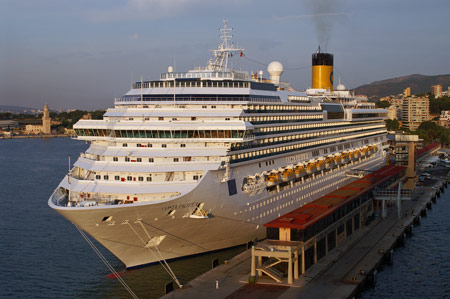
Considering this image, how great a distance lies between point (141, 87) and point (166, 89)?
1.57m

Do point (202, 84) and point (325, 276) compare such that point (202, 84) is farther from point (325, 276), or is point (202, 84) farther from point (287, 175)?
point (325, 276)

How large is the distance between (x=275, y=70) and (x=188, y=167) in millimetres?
17496

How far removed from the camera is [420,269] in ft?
96.8

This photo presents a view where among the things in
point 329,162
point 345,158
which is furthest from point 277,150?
point 345,158

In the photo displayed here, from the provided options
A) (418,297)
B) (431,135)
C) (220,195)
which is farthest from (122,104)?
(431,135)

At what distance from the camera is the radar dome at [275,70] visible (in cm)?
4066

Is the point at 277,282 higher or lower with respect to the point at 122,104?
lower

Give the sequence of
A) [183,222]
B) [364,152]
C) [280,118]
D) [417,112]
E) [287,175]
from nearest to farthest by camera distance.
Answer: [183,222] → [287,175] → [280,118] → [364,152] → [417,112]

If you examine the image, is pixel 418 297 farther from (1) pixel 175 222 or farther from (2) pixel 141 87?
(2) pixel 141 87

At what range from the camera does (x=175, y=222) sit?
24938 millimetres

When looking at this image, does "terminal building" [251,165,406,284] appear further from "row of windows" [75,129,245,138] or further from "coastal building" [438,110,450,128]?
"coastal building" [438,110,450,128]

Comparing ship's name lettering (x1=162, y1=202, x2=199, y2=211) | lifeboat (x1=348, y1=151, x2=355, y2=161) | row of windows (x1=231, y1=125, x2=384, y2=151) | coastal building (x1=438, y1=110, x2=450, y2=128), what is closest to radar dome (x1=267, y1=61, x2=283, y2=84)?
row of windows (x1=231, y1=125, x2=384, y2=151)

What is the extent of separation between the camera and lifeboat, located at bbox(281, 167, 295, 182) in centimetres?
3183

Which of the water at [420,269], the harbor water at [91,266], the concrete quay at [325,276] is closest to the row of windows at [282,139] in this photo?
the concrete quay at [325,276]
